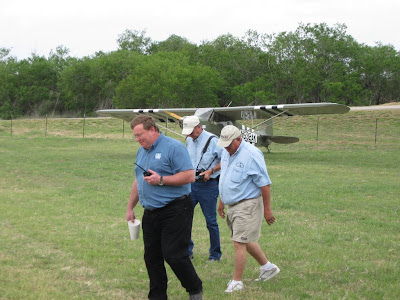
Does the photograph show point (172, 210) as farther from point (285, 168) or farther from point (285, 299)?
point (285, 168)

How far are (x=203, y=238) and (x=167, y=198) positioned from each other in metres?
2.78

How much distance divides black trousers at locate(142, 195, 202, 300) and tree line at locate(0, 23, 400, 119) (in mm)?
48105

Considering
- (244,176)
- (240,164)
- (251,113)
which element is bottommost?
(244,176)

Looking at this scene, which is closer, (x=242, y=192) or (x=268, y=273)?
(x=242, y=192)

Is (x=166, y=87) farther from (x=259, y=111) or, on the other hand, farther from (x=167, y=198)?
(x=167, y=198)

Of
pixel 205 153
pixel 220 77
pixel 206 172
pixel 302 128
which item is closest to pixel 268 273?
pixel 206 172

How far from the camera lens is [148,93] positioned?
2072 inches

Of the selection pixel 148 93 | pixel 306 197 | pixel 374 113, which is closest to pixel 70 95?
pixel 148 93

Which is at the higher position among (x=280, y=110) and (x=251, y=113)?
(x=280, y=110)

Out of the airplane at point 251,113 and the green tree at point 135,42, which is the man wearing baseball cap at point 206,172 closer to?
the airplane at point 251,113

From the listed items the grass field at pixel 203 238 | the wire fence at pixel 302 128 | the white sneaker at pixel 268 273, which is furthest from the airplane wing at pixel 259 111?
the white sneaker at pixel 268 273

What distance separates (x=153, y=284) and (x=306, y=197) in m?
6.52

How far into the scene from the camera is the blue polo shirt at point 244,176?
4.83m

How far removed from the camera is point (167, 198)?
4348 mm
